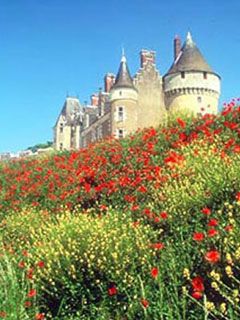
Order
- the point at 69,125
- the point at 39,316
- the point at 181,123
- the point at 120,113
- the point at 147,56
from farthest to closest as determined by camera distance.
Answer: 1. the point at 69,125
2. the point at 147,56
3. the point at 120,113
4. the point at 181,123
5. the point at 39,316

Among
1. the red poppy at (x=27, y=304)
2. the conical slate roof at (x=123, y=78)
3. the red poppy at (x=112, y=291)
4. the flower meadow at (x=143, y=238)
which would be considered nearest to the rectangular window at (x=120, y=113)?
the conical slate roof at (x=123, y=78)

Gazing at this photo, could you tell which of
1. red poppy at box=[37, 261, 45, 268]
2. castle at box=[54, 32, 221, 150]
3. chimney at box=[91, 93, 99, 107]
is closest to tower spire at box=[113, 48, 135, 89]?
castle at box=[54, 32, 221, 150]

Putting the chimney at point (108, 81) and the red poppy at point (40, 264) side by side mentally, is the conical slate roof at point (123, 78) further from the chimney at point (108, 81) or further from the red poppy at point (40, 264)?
the red poppy at point (40, 264)

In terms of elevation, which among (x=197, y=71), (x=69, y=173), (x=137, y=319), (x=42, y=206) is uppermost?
(x=197, y=71)

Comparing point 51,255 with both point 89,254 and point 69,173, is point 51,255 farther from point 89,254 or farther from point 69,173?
point 69,173

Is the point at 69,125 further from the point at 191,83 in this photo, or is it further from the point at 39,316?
the point at 39,316

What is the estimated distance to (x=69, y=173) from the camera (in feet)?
39.0

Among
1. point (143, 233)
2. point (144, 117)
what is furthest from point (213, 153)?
point (144, 117)

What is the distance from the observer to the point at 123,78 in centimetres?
4522

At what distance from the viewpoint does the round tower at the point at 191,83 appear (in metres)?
46.4

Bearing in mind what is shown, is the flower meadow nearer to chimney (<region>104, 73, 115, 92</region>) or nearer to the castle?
the castle

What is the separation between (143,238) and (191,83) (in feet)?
135

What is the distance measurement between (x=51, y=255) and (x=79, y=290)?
57 centimetres

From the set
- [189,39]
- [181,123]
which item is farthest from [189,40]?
[181,123]
